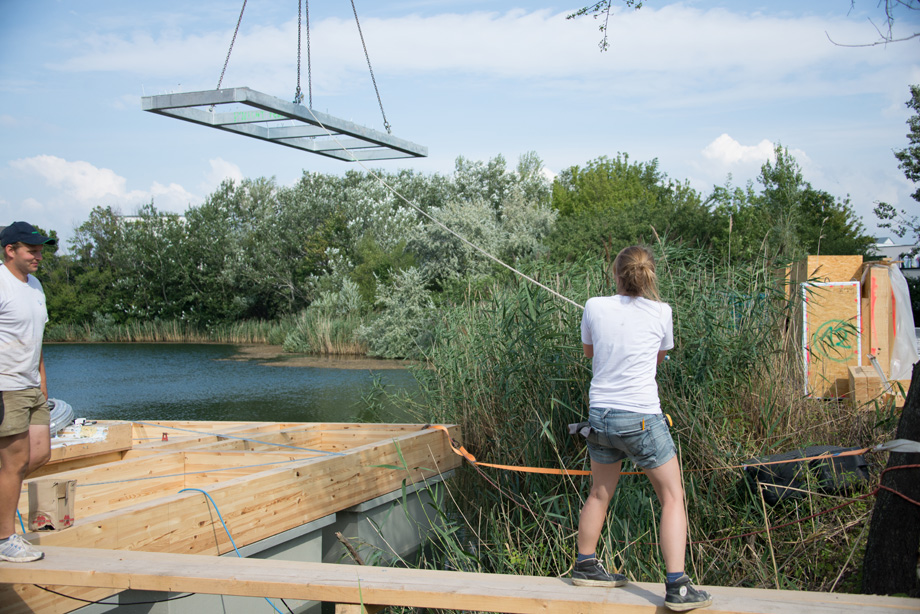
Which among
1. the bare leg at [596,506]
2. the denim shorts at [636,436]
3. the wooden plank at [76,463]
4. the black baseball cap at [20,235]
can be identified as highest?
the black baseball cap at [20,235]

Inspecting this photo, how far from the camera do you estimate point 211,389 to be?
13.1m

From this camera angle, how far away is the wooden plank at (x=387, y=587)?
2.47 meters

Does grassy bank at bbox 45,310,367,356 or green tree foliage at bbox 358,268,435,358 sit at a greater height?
green tree foliage at bbox 358,268,435,358

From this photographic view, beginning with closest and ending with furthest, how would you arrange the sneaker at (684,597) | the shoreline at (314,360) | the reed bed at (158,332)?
the sneaker at (684,597) → the shoreline at (314,360) → the reed bed at (158,332)

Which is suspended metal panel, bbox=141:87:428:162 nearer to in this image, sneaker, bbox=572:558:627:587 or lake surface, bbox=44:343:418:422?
sneaker, bbox=572:558:627:587

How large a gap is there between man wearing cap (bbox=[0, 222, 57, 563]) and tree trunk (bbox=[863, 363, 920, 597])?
11.7 ft

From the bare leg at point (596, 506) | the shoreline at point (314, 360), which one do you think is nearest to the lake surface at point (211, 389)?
the shoreline at point (314, 360)

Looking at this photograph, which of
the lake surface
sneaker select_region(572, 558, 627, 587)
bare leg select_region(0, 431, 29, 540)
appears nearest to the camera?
sneaker select_region(572, 558, 627, 587)

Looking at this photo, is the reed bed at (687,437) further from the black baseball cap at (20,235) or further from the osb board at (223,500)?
the black baseball cap at (20,235)

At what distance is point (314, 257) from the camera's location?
29828 millimetres

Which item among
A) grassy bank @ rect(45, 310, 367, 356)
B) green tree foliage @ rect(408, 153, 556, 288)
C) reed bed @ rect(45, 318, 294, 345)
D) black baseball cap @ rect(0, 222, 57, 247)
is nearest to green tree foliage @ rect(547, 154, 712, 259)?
green tree foliage @ rect(408, 153, 556, 288)

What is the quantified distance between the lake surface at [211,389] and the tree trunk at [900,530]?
539 centimetres

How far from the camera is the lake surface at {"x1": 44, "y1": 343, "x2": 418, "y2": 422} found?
1053 centimetres

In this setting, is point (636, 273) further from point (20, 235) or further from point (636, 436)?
point (20, 235)
